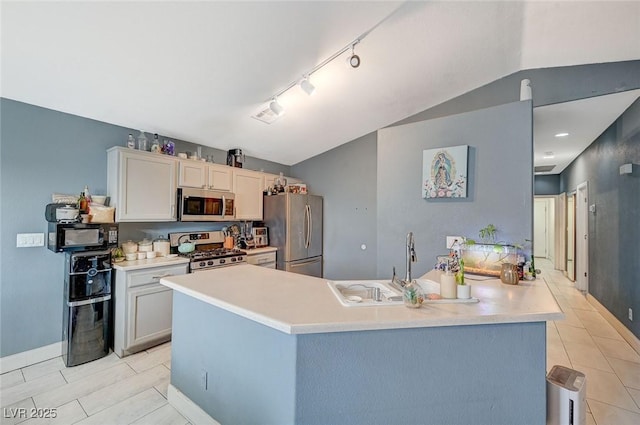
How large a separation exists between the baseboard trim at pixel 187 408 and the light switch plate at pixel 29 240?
74.3 inches

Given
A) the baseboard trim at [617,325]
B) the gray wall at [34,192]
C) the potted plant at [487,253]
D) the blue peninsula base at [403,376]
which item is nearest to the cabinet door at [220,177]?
the gray wall at [34,192]

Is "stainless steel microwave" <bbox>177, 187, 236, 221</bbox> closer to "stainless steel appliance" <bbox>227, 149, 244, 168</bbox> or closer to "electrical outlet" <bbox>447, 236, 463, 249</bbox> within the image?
"stainless steel appliance" <bbox>227, 149, 244, 168</bbox>

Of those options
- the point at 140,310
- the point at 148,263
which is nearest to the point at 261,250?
the point at 148,263

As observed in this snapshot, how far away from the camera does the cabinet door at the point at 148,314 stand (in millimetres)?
2771

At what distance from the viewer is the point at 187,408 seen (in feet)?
6.40

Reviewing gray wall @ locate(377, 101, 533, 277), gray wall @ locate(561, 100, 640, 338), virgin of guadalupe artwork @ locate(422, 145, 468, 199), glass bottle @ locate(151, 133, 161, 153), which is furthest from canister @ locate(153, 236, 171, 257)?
gray wall @ locate(561, 100, 640, 338)

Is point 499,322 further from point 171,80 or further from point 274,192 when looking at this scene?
point 274,192

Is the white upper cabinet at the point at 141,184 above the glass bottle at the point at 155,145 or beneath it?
beneath

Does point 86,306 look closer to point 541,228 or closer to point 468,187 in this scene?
point 468,187

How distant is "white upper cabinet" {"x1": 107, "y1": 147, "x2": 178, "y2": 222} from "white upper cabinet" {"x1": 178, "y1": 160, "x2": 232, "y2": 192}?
0.11 metres

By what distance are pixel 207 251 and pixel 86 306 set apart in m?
1.32

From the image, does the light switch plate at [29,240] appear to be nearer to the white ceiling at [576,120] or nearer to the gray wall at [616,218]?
the white ceiling at [576,120]

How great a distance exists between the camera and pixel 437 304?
1.49 meters

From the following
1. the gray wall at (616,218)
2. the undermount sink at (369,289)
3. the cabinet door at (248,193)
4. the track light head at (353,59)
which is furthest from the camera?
the cabinet door at (248,193)
